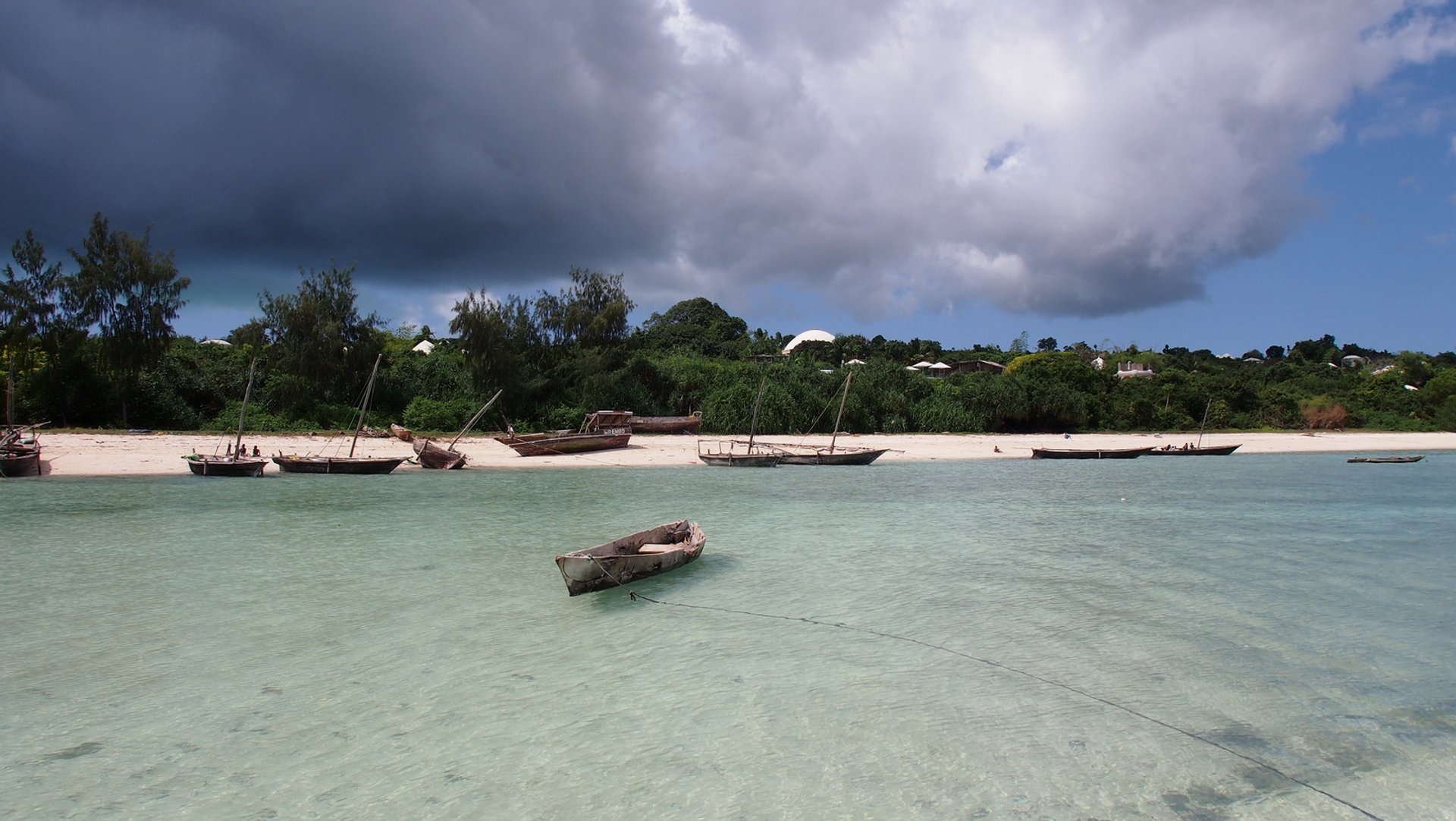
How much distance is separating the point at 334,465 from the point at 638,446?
11.2 meters

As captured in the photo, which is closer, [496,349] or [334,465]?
[334,465]

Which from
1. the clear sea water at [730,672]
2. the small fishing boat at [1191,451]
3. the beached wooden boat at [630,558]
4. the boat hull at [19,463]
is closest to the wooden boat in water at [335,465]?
the boat hull at [19,463]

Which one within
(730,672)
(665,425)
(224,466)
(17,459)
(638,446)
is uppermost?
(665,425)

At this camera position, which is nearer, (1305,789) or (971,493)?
(1305,789)

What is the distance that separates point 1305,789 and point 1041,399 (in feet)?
127

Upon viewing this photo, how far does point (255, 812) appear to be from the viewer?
5.16m

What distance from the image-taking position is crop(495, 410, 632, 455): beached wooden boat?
27.9 meters

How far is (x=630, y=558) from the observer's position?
33.9ft

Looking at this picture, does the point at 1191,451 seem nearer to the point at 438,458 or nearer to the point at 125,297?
the point at 438,458

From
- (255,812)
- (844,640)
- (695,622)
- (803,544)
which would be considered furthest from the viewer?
(803,544)

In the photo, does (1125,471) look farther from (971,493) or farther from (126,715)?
(126,715)

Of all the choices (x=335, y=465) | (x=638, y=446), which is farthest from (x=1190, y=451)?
(x=335, y=465)

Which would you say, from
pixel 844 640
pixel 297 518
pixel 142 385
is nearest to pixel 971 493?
pixel 844 640

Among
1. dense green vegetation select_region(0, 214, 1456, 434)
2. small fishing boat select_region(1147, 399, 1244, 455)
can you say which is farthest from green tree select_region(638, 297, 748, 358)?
small fishing boat select_region(1147, 399, 1244, 455)
